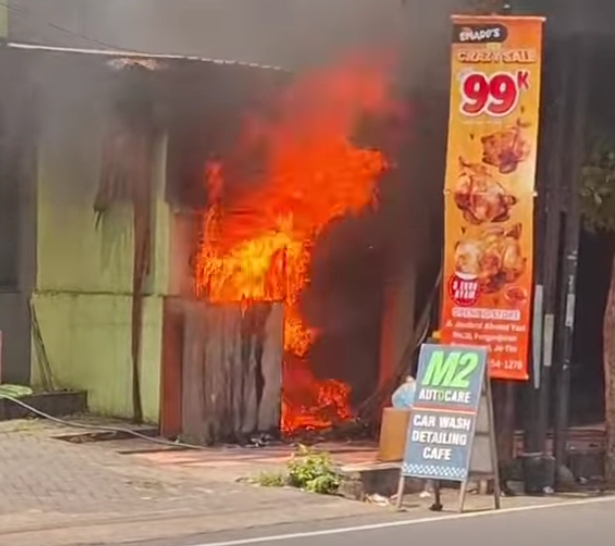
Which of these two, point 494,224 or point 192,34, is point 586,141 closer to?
point 494,224

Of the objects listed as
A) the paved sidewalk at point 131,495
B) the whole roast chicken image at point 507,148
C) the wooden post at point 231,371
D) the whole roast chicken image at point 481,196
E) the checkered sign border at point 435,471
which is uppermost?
the whole roast chicken image at point 507,148

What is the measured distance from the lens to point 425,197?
669 inches

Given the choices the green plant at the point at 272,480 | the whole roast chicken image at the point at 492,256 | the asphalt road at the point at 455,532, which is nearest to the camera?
the asphalt road at the point at 455,532

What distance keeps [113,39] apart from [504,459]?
6.24 metres

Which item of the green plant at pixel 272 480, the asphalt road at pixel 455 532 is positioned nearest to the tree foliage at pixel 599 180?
the asphalt road at pixel 455 532

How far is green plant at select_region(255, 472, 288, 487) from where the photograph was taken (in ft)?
41.9

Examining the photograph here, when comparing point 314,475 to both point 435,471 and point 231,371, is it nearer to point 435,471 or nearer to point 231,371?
point 435,471

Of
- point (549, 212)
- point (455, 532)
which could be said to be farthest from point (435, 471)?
point (549, 212)

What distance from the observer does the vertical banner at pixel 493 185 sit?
13070 mm

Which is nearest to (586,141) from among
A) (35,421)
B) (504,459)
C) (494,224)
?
(494,224)

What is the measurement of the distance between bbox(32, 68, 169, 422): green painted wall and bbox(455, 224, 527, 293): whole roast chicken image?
341 centimetres

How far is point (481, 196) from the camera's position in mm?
13258

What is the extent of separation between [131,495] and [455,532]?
8.92 ft

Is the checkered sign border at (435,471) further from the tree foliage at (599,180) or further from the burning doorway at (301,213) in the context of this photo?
the burning doorway at (301,213)
